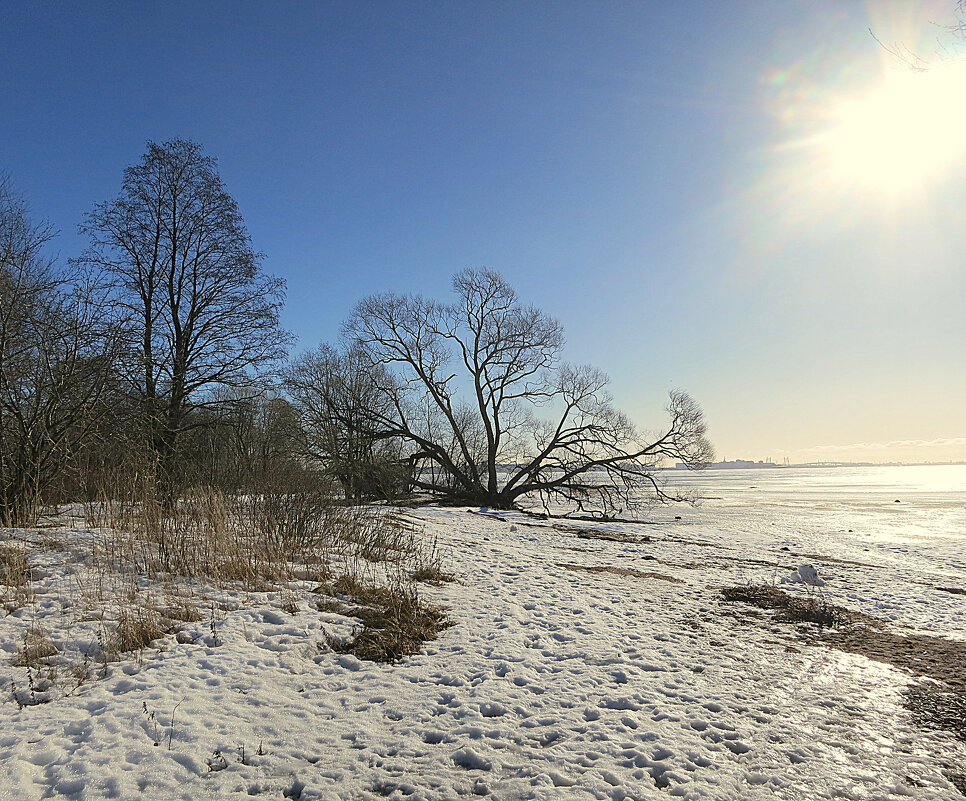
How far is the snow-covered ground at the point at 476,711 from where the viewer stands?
3.18 meters

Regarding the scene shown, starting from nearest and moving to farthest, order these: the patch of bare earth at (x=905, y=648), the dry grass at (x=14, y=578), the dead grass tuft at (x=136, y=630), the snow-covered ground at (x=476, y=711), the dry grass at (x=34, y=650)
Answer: the snow-covered ground at (x=476, y=711) → the dry grass at (x=34, y=650) → the patch of bare earth at (x=905, y=648) → the dead grass tuft at (x=136, y=630) → the dry grass at (x=14, y=578)

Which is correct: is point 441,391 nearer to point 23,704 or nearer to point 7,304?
point 7,304

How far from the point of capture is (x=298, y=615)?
230 inches

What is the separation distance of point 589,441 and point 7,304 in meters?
23.8

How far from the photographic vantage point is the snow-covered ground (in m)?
3.18

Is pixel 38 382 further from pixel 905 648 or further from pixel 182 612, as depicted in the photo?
pixel 905 648

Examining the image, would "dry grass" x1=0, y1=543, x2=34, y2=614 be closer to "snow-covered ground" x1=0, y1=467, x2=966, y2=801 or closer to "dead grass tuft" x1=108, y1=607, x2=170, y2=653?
"snow-covered ground" x1=0, y1=467, x2=966, y2=801

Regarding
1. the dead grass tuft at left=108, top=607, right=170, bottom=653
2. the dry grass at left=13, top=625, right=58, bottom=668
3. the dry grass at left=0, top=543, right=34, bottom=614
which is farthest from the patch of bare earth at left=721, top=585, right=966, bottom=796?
the dry grass at left=0, top=543, right=34, bottom=614

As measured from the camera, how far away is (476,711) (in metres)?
4.14

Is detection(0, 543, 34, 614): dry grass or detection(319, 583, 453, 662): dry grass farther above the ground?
detection(0, 543, 34, 614): dry grass

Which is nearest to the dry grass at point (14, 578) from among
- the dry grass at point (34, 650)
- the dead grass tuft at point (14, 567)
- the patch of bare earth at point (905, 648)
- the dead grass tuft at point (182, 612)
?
the dead grass tuft at point (14, 567)

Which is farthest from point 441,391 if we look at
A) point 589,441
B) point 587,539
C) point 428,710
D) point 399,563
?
point 428,710

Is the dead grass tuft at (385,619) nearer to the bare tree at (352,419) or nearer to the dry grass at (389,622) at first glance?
the dry grass at (389,622)

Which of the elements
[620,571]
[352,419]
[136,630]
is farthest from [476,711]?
[352,419]
